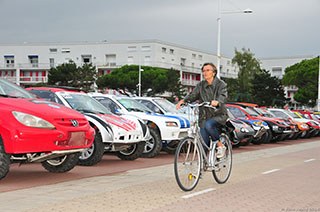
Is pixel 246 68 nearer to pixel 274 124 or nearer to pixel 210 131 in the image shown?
pixel 274 124

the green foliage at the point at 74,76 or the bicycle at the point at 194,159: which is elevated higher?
the green foliage at the point at 74,76

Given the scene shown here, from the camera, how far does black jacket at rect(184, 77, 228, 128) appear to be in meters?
7.80

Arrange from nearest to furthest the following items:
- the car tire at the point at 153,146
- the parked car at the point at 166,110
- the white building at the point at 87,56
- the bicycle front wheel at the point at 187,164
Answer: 1. the bicycle front wheel at the point at 187,164
2. the car tire at the point at 153,146
3. the parked car at the point at 166,110
4. the white building at the point at 87,56

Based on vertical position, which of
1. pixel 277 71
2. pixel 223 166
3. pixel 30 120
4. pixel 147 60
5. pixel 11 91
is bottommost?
pixel 223 166

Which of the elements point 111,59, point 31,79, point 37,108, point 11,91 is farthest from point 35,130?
point 31,79

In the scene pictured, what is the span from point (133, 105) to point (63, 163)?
17.9 feet

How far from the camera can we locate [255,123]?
19.2 m

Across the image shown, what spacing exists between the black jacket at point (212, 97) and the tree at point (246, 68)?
7226 centimetres

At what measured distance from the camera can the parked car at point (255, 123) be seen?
19.1 meters

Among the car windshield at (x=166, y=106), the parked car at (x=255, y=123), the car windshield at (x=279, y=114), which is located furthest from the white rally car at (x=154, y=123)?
the car windshield at (x=279, y=114)

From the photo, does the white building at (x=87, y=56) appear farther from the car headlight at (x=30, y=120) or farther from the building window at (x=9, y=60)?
the car headlight at (x=30, y=120)

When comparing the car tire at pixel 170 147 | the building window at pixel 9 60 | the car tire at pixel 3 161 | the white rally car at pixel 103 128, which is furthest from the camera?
the building window at pixel 9 60

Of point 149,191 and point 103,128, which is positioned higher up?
point 103,128

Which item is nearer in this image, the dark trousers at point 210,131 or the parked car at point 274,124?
the dark trousers at point 210,131
